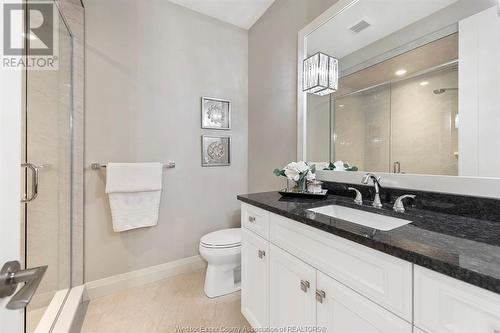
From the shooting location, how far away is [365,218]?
3.51 ft

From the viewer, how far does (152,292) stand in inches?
70.6

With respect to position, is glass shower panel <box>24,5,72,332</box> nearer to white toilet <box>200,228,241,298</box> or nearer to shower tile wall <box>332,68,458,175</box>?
white toilet <box>200,228,241,298</box>

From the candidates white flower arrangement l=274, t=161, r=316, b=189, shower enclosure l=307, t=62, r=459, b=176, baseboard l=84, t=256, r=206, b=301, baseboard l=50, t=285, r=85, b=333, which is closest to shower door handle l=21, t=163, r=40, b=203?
baseboard l=50, t=285, r=85, b=333

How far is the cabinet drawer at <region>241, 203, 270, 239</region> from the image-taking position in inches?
47.0

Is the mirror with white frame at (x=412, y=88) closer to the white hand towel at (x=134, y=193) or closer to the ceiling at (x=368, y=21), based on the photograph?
the ceiling at (x=368, y=21)

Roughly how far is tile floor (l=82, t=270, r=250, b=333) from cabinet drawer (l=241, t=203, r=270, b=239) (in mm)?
684

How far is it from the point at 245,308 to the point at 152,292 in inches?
34.4

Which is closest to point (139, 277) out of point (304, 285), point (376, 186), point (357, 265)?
point (304, 285)

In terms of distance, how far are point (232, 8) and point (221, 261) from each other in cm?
223

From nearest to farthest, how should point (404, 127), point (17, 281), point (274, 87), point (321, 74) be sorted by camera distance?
point (17, 281)
point (404, 127)
point (321, 74)
point (274, 87)

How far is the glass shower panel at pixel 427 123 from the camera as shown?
0.98 m

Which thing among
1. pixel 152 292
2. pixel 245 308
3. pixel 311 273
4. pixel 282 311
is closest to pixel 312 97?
pixel 311 273

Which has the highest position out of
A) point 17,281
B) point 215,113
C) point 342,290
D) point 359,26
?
point 359,26

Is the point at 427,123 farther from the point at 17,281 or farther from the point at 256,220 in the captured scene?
the point at 17,281
